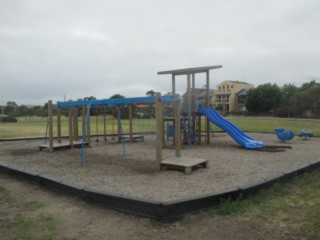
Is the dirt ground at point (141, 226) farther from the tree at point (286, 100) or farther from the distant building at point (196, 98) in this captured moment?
the tree at point (286, 100)

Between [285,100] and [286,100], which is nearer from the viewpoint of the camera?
[286,100]

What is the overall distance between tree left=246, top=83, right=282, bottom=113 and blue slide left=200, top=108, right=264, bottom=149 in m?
52.1

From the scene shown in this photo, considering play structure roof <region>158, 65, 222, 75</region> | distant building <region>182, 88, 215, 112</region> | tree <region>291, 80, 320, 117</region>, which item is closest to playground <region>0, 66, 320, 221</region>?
distant building <region>182, 88, 215, 112</region>

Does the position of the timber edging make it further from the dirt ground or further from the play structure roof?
the play structure roof

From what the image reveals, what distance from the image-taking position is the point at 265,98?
60.0 m

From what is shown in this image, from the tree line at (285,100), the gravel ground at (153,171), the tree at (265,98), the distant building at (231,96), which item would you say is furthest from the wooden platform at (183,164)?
the distant building at (231,96)

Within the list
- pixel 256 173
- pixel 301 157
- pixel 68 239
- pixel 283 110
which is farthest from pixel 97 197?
pixel 283 110

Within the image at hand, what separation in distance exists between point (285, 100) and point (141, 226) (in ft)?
203

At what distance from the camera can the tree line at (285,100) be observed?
4959 centimetres

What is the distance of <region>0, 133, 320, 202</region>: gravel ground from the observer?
5086 millimetres

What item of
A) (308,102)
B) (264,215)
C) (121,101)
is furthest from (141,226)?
(308,102)

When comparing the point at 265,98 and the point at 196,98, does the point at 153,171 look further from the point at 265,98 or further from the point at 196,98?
the point at 265,98

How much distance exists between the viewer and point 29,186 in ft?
18.7

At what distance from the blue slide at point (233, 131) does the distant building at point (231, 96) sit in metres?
62.5
